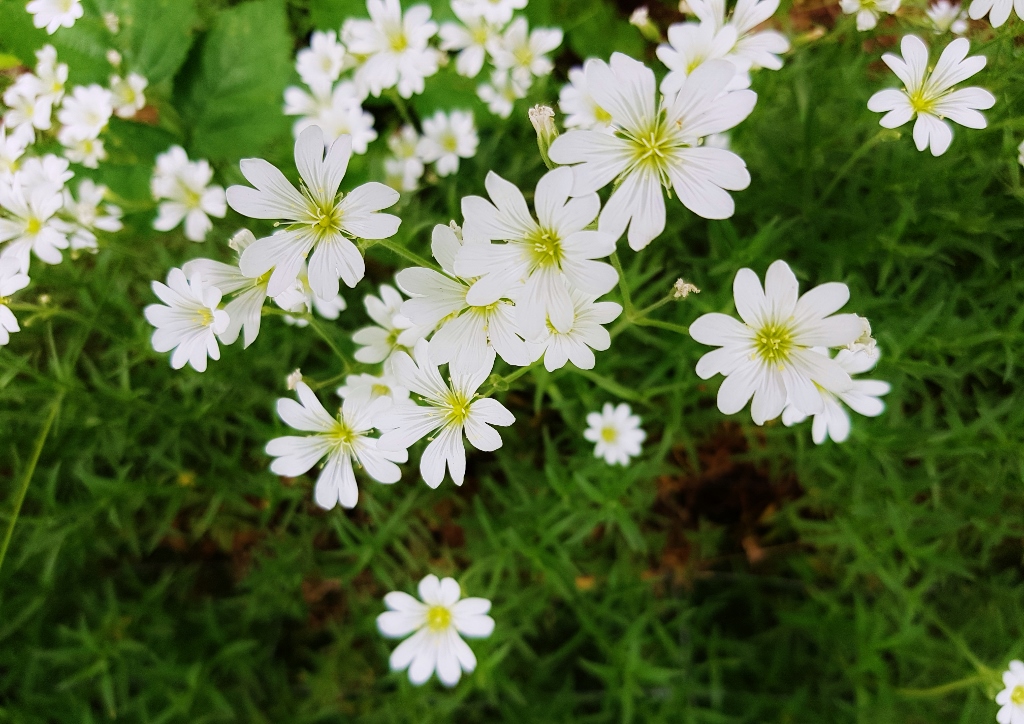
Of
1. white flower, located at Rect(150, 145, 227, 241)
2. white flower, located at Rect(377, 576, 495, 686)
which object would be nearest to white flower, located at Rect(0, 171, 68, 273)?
white flower, located at Rect(150, 145, 227, 241)

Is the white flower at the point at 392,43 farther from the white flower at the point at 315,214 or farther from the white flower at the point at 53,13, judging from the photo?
the white flower at the point at 315,214

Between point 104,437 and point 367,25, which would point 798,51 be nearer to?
point 367,25

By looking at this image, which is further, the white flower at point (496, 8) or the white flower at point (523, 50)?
the white flower at point (523, 50)

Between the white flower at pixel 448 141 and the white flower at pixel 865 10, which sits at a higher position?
the white flower at pixel 448 141

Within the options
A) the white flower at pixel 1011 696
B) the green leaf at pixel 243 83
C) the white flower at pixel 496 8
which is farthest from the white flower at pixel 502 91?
the white flower at pixel 1011 696

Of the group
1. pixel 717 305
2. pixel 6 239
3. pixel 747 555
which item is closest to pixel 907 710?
pixel 747 555
